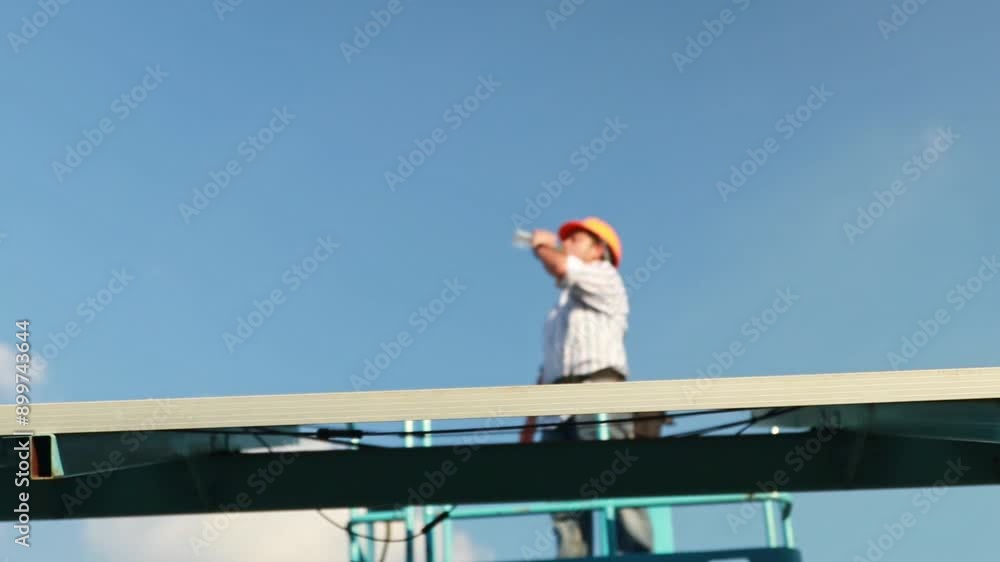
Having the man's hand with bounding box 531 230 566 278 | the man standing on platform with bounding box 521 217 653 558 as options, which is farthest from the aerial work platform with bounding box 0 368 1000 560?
the man's hand with bounding box 531 230 566 278

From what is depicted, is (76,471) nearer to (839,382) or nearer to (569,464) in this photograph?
(569,464)

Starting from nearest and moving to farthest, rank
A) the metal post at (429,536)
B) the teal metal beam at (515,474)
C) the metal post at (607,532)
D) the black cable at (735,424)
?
the black cable at (735,424) < the teal metal beam at (515,474) < the metal post at (607,532) < the metal post at (429,536)

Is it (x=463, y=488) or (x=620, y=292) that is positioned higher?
(x=620, y=292)

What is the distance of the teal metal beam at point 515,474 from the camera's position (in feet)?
12.7

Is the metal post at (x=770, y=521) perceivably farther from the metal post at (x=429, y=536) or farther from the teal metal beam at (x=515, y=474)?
the metal post at (x=429, y=536)

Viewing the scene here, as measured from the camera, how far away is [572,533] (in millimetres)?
4156

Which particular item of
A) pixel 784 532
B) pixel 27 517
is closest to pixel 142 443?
pixel 27 517

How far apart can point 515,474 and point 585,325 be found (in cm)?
95

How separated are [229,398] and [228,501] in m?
1.38

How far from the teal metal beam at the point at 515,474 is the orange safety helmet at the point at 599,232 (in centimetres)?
153

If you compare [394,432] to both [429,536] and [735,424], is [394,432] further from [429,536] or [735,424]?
[735,424]

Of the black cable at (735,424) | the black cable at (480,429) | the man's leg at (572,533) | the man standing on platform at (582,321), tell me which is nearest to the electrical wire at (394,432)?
the black cable at (480,429)

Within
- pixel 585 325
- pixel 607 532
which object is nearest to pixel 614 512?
pixel 607 532

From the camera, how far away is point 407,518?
4312mm
